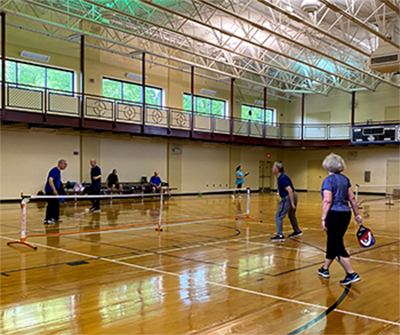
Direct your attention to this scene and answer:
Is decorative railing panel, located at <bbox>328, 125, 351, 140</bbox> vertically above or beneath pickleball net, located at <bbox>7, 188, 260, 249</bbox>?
above

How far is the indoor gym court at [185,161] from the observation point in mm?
4469

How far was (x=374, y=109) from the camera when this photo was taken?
2744 cm

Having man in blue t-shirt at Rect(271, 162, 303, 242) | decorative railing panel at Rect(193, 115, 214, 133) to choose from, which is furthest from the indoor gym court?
man in blue t-shirt at Rect(271, 162, 303, 242)

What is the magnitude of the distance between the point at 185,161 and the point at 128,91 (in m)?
5.39

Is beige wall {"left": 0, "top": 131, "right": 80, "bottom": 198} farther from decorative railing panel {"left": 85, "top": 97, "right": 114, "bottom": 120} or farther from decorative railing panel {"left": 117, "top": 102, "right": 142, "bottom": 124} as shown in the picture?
decorative railing panel {"left": 117, "top": 102, "right": 142, "bottom": 124}

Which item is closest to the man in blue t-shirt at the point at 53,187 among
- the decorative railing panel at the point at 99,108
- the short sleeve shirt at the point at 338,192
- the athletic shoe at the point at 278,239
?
the athletic shoe at the point at 278,239

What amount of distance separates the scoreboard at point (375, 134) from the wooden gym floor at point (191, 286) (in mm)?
17232

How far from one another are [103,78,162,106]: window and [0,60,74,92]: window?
206 cm

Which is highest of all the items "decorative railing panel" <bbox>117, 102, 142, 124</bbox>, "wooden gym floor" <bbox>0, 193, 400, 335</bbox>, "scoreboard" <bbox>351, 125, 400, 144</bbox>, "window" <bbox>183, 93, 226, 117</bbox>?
"window" <bbox>183, 93, 226, 117</bbox>

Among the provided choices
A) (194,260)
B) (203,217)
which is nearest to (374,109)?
(203,217)

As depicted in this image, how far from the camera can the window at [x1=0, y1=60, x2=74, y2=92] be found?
1769cm

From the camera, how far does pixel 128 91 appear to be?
21.9 m

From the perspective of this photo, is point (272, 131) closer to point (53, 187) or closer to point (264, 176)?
point (264, 176)

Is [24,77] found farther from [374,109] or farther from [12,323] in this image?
[374,109]
